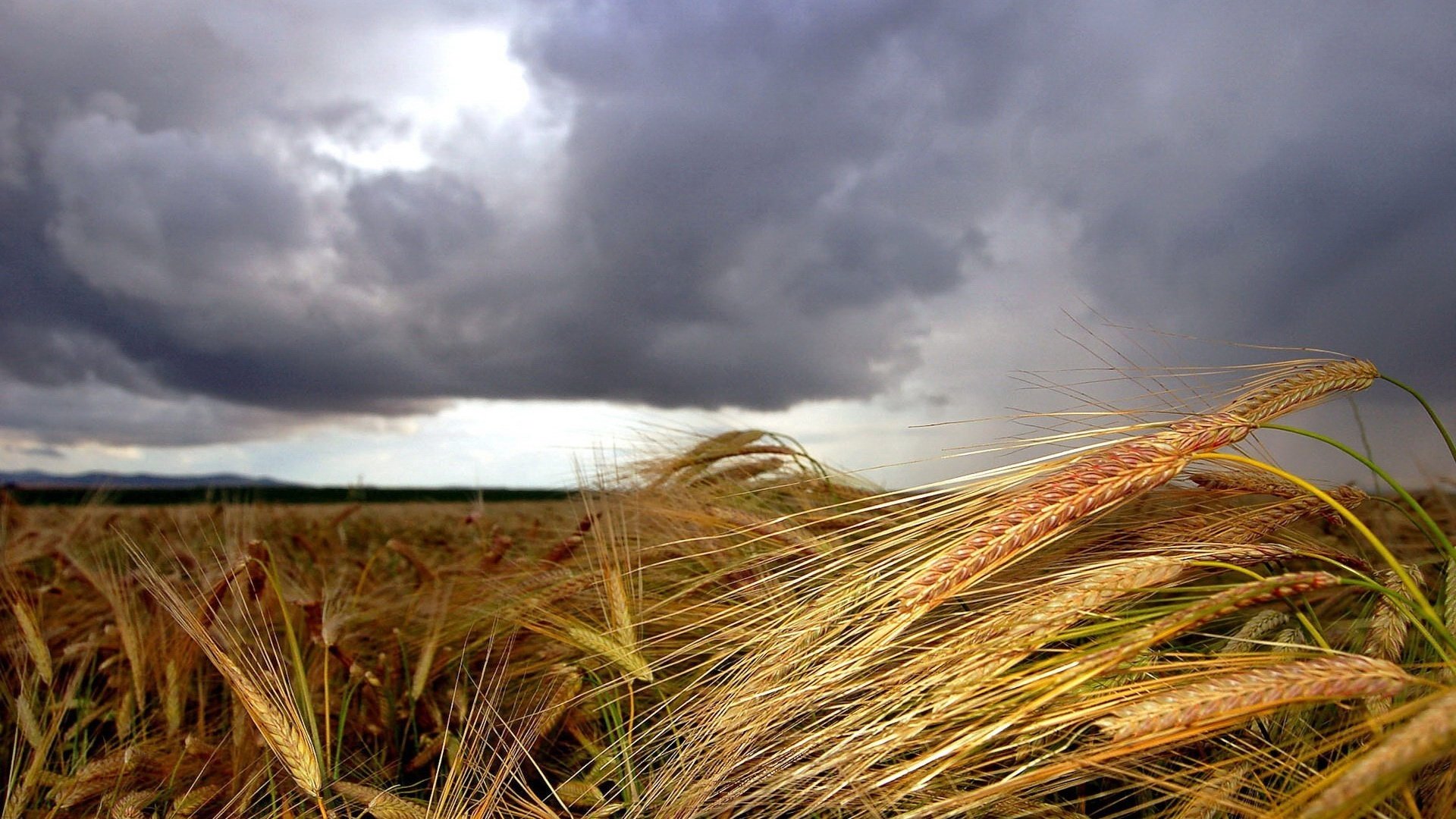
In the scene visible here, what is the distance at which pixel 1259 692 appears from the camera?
1.01 meters

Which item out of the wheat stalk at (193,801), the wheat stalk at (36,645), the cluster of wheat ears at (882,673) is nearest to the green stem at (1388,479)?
the cluster of wheat ears at (882,673)

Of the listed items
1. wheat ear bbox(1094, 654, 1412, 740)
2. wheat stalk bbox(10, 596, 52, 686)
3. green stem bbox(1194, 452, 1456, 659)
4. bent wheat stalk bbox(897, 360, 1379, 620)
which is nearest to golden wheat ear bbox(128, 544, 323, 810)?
wheat stalk bbox(10, 596, 52, 686)

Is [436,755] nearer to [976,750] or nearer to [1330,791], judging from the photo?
[976,750]

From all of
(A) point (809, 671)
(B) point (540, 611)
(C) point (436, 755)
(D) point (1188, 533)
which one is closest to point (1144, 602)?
(D) point (1188, 533)

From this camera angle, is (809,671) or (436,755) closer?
(809,671)

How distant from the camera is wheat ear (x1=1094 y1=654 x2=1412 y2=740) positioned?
98cm

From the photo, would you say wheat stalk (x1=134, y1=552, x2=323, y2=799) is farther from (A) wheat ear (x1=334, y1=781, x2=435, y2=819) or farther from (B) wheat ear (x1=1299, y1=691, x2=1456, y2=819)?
(B) wheat ear (x1=1299, y1=691, x2=1456, y2=819)

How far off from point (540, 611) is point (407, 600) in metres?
0.95

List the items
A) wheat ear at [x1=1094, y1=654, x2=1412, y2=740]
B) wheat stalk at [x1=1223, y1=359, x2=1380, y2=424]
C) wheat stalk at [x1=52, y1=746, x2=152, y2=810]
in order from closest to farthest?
wheat ear at [x1=1094, y1=654, x2=1412, y2=740]
wheat stalk at [x1=1223, y1=359, x2=1380, y2=424]
wheat stalk at [x1=52, y1=746, x2=152, y2=810]

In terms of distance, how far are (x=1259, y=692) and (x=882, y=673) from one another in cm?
58

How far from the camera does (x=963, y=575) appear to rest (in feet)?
3.88

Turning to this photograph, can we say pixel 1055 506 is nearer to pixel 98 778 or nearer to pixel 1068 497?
pixel 1068 497

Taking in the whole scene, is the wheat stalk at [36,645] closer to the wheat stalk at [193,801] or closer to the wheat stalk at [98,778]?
the wheat stalk at [98,778]

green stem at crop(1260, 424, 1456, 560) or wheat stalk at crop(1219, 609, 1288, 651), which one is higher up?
green stem at crop(1260, 424, 1456, 560)
